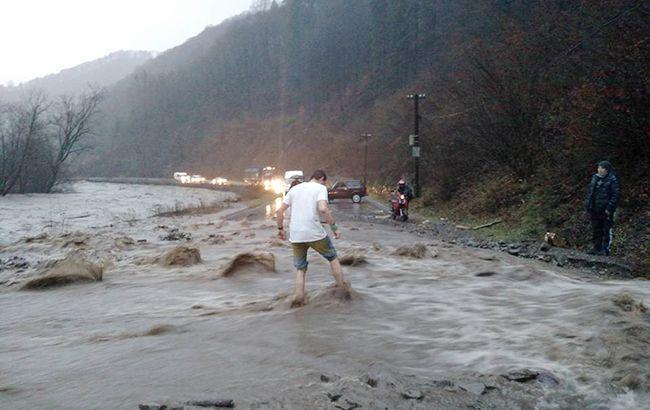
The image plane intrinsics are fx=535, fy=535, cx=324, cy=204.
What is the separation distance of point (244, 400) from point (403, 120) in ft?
139

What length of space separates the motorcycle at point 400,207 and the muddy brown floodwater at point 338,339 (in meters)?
10.4

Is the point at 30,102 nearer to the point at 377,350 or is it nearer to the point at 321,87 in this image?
the point at 321,87

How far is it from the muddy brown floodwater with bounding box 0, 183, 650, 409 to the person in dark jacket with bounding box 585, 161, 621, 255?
1489mm

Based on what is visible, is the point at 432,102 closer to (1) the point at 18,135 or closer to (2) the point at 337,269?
(2) the point at 337,269

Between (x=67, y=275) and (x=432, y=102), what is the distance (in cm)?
3641

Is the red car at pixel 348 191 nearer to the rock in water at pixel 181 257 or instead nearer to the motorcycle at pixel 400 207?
the motorcycle at pixel 400 207

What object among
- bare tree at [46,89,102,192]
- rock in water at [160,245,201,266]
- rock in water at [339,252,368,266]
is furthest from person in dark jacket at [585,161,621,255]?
bare tree at [46,89,102,192]

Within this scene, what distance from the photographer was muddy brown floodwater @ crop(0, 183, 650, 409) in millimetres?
4785

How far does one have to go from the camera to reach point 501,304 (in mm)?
8312

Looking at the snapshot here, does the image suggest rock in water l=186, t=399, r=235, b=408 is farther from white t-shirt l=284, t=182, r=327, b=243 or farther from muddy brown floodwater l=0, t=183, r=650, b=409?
white t-shirt l=284, t=182, r=327, b=243

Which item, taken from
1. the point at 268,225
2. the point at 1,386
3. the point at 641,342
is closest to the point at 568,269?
the point at 641,342

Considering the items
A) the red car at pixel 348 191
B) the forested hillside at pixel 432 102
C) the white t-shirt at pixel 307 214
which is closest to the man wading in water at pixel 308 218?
the white t-shirt at pixel 307 214

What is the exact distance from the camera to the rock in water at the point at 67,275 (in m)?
10.9

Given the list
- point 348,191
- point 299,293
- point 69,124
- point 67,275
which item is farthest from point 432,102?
point 69,124
